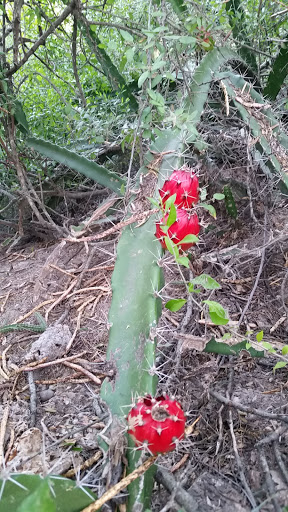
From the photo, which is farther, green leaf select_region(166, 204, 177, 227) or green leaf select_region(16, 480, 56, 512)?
green leaf select_region(166, 204, 177, 227)

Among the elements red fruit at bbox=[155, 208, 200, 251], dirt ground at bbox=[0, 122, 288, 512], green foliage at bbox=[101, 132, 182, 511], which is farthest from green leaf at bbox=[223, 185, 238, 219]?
red fruit at bbox=[155, 208, 200, 251]

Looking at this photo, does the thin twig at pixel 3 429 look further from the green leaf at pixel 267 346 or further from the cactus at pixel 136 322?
the green leaf at pixel 267 346

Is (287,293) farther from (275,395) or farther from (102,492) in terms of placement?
(102,492)

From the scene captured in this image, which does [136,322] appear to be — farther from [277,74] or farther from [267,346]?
[277,74]

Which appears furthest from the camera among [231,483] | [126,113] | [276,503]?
[126,113]

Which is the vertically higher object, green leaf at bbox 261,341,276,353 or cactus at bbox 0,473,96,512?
cactus at bbox 0,473,96,512

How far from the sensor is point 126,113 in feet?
6.70

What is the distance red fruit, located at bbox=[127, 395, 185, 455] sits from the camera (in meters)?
0.70

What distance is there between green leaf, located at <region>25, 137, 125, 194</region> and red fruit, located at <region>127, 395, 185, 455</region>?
3.65 feet

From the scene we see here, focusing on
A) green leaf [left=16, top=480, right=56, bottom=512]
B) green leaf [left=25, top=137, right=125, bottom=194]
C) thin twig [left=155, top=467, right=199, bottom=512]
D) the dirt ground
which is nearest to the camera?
green leaf [left=16, top=480, right=56, bottom=512]

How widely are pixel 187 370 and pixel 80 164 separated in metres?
1.04

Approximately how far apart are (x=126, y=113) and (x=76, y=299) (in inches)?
40.2

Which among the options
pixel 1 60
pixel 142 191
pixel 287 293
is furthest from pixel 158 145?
pixel 1 60

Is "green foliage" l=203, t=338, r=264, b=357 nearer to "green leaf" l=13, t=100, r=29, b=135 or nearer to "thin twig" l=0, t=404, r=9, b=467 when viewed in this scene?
"thin twig" l=0, t=404, r=9, b=467
